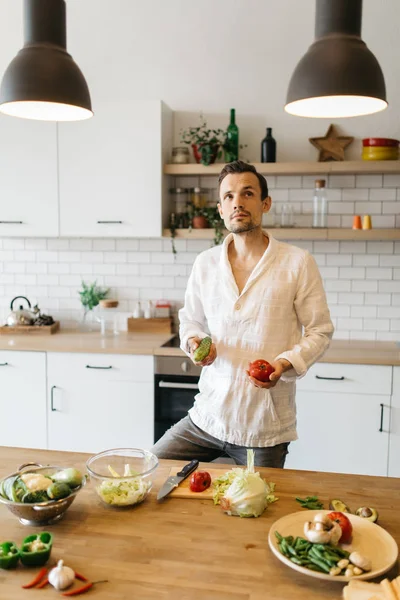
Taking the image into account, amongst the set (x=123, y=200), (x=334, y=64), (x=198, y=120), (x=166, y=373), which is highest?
(x=198, y=120)

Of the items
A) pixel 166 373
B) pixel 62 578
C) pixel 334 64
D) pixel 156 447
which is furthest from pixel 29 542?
pixel 166 373

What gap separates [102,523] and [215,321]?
1.08 m

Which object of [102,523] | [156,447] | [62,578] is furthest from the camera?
[156,447]

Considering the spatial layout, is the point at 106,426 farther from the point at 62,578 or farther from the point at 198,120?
the point at 62,578

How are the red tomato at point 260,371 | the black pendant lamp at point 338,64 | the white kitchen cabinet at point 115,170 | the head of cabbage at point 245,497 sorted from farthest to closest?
the white kitchen cabinet at point 115,170 < the red tomato at point 260,371 < the black pendant lamp at point 338,64 < the head of cabbage at point 245,497

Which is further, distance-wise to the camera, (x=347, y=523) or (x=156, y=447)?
(x=156, y=447)

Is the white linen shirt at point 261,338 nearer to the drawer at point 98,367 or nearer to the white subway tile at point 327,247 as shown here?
the drawer at point 98,367

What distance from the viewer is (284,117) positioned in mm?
4227

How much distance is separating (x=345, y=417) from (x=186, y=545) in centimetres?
228

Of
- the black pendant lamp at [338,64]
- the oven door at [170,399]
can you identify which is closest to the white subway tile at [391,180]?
the oven door at [170,399]

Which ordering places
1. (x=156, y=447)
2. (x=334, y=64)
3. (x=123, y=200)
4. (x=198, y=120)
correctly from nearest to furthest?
(x=334, y=64), (x=156, y=447), (x=123, y=200), (x=198, y=120)

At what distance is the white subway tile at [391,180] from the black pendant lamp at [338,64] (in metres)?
2.33

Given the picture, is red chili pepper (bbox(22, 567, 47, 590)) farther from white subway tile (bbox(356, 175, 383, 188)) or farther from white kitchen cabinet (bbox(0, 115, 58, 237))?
white subway tile (bbox(356, 175, 383, 188))

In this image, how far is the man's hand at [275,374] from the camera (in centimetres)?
214
